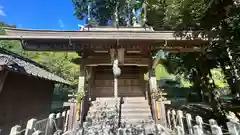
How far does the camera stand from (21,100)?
6.33 metres

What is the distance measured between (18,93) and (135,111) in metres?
4.60

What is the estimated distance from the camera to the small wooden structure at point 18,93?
16.3ft

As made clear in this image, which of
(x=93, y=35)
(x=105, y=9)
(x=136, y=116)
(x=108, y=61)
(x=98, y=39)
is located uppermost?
(x=105, y=9)

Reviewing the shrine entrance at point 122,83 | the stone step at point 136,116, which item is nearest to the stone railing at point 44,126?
the stone step at point 136,116

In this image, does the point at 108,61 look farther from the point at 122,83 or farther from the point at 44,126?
the point at 44,126

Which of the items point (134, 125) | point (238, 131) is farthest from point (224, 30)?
point (134, 125)

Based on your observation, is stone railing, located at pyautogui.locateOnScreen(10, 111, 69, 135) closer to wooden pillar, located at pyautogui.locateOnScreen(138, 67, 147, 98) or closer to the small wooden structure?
the small wooden structure

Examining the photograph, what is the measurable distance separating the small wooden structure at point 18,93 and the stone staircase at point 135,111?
370 cm

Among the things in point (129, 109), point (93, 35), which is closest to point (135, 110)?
point (129, 109)

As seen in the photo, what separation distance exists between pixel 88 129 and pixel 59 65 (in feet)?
36.9

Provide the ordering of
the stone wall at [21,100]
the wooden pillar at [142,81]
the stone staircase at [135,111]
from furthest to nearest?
the wooden pillar at [142,81] < the stone staircase at [135,111] < the stone wall at [21,100]

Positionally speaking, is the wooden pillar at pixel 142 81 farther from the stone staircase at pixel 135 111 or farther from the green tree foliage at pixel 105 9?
the green tree foliage at pixel 105 9

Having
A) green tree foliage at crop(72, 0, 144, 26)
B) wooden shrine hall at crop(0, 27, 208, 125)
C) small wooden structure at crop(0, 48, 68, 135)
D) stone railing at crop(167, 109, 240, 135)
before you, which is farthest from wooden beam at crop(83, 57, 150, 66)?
green tree foliage at crop(72, 0, 144, 26)

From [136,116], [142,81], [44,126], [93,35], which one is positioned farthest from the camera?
[142,81]
